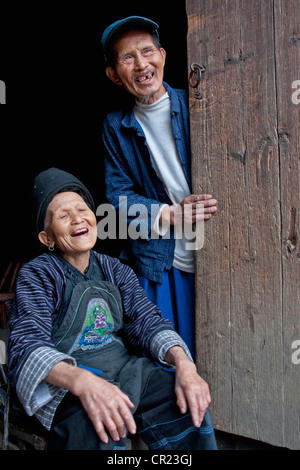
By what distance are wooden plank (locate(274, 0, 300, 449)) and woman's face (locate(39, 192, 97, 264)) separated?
0.89 metres

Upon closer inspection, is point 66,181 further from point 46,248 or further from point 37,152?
point 37,152

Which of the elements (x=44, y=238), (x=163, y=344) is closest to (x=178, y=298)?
(x=163, y=344)

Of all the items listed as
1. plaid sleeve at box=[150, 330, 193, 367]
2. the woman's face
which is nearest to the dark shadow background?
the woman's face

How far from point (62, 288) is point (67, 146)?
14.9 feet

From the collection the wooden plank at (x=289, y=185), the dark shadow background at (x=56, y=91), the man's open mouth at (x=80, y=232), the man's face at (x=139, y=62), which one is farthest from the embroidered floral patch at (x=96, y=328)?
the dark shadow background at (x=56, y=91)

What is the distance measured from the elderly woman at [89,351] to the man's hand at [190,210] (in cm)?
38

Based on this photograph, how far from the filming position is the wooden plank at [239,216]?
1.97m

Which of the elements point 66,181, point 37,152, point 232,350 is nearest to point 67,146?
point 37,152

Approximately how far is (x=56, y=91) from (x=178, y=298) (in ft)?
14.0
